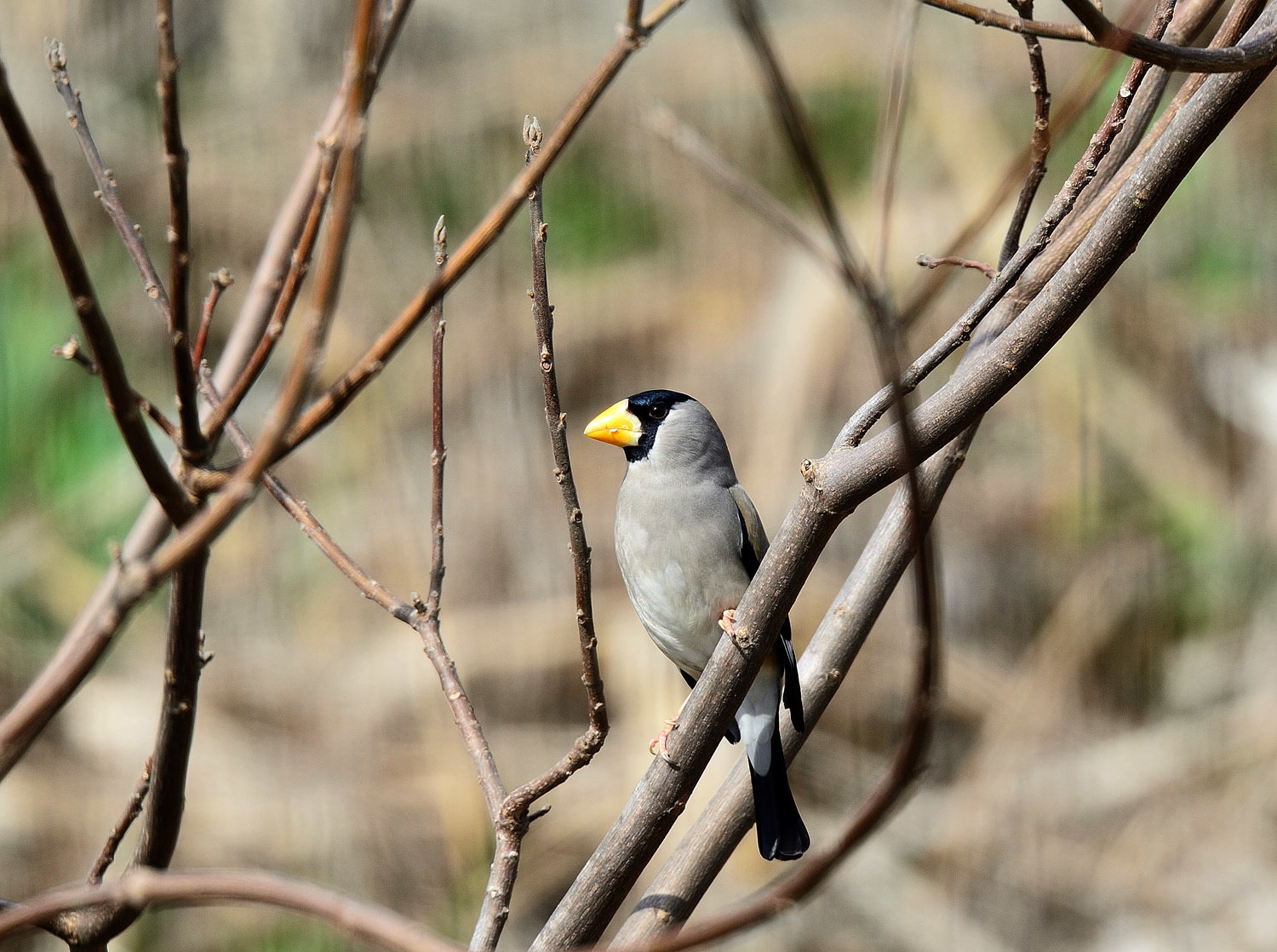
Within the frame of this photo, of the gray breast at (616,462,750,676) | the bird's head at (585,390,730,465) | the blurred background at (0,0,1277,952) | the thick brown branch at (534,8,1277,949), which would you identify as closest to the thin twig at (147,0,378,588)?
the thick brown branch at (534,8,1277,949)

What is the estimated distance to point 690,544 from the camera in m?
2.76

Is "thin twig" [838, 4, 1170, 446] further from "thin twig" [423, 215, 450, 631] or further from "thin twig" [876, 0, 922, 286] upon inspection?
"thin twig" [423, 215, 450, 631]

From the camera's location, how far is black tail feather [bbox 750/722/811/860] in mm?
2057

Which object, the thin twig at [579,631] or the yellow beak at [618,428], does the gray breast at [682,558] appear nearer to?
the yellow beak at [618,428]

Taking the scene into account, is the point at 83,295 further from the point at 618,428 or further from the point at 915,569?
the point at 618,428

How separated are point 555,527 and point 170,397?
1.87 metres

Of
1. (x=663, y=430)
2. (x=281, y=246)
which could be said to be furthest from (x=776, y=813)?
(x=281, y=246)

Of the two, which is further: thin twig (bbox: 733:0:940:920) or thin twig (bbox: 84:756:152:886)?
thin twig (bbox: 84:756:152:886)

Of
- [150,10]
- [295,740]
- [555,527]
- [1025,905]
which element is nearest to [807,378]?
[555,527]

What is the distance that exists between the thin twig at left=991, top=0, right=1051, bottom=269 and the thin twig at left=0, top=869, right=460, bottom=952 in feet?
3.51

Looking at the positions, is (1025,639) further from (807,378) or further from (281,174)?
(281,174)

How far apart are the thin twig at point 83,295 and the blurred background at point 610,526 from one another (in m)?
4.11

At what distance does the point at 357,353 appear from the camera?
230 inches

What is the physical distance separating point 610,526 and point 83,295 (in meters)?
4.83
